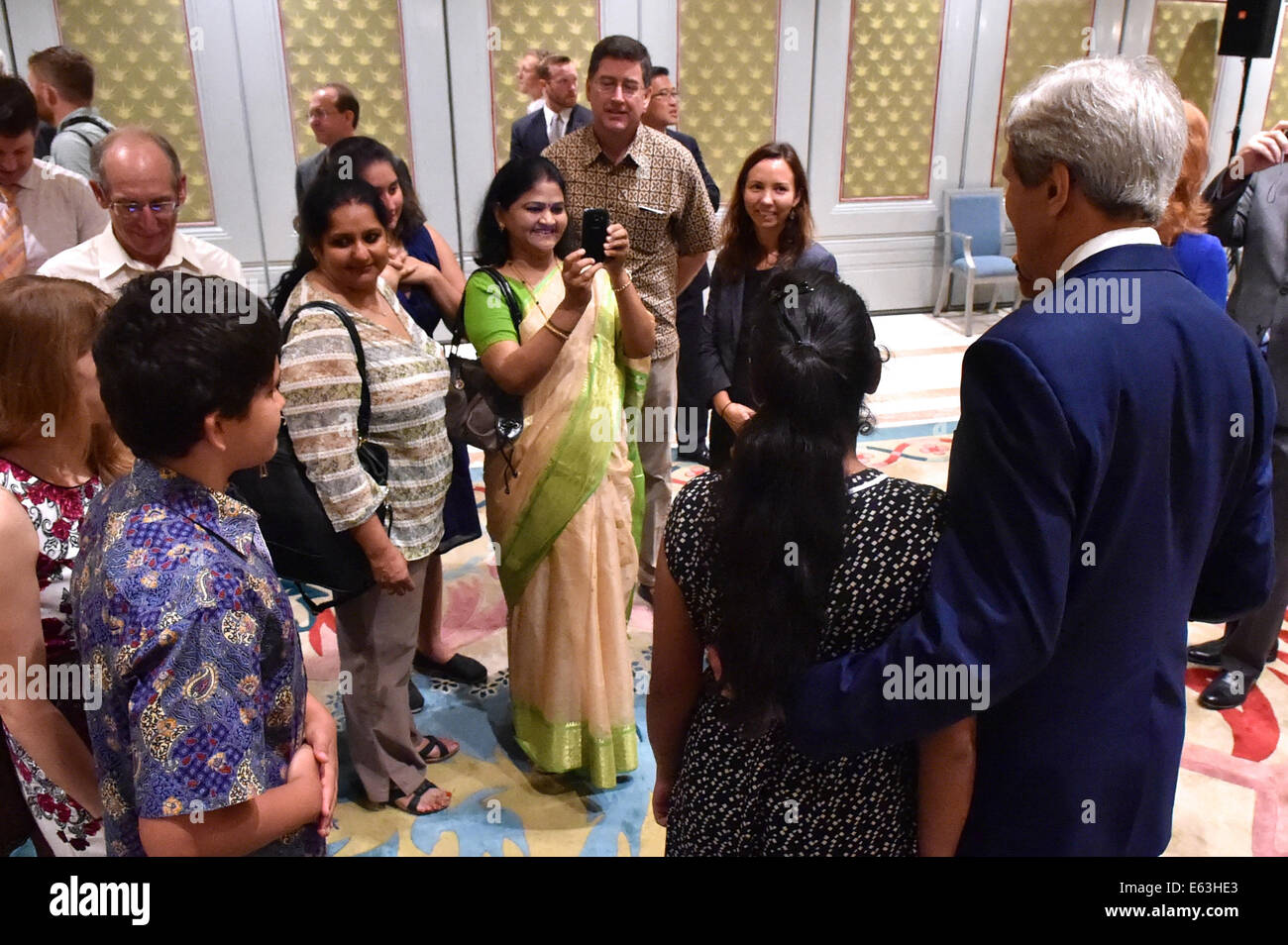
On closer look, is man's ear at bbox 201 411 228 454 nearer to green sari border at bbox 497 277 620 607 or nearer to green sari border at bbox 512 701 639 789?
green sari border at bbox 497 277 620 607

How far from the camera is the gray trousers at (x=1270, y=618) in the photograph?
2582 millimetres

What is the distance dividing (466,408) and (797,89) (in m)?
5.01

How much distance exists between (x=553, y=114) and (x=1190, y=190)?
10.5ft

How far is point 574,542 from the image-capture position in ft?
7.36

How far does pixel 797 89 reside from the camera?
639cm

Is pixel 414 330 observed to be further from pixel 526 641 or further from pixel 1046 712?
pixel 1046 712

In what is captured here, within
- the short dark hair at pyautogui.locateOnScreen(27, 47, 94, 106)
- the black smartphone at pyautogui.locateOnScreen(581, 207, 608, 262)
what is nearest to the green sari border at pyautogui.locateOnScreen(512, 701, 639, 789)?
the black smartphone at pyautogui.locateOnScreen(581, 207, 608, 262)

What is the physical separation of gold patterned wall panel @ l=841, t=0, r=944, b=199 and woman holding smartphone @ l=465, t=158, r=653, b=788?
193 inches

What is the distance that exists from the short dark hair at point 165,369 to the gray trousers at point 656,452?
2.01 metres

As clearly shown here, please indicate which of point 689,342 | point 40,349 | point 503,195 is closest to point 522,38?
point 689,342

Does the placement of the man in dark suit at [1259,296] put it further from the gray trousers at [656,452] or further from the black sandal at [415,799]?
the black sandal at [415,799]

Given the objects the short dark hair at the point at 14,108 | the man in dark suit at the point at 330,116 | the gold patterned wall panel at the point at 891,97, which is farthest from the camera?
the gold patterned wall panel at the point at 891,97

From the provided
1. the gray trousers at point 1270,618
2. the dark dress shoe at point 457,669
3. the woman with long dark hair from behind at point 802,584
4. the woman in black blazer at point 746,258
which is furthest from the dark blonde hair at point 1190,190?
the dark dress shoe at point 457,669
